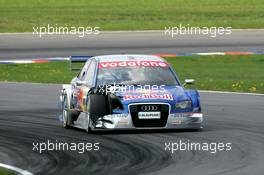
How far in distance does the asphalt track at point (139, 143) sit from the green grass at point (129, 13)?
23.7 metres

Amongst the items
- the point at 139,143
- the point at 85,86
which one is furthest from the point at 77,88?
the point at 139,143

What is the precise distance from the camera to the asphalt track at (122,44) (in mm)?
36688

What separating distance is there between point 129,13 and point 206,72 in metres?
20.9

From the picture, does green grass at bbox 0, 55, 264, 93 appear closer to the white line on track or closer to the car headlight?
the car headlight

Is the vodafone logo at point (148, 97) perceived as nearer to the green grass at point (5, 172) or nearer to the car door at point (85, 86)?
the car door at point (85, 86)

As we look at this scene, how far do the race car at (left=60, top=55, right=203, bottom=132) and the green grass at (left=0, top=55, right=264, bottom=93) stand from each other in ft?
22.4

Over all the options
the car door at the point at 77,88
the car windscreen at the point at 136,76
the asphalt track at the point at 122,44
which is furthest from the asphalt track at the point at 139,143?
the asphalt track at the point at 122,44

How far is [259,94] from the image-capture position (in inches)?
915

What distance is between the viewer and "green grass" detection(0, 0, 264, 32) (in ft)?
152

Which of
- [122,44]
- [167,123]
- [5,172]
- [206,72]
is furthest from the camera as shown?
[122,44]

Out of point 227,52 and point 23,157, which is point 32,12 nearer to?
point 227,52

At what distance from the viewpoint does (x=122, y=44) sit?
3906 centimetres

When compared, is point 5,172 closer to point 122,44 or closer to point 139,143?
point 139,143

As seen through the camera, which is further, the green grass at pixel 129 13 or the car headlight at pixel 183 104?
the green grass at pixel 129 13
